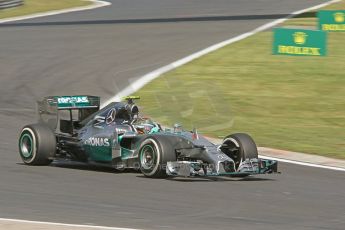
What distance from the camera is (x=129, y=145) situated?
46.0 feet

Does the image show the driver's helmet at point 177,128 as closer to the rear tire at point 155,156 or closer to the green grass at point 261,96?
the green grass at point 261,96

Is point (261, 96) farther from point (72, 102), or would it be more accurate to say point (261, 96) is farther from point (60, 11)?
point (60, 11)

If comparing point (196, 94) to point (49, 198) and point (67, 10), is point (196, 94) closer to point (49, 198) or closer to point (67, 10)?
point (49, 198)

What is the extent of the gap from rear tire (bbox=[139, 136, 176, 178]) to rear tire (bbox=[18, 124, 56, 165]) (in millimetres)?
1721

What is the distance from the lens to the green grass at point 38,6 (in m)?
45.9

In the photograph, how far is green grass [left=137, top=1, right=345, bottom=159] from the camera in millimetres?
14844

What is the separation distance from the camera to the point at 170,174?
13.1m

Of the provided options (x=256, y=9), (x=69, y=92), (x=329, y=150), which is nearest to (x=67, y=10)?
(x=256, y=9)

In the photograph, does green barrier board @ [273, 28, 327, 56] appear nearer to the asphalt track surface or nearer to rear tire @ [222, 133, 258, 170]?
the asphalt track surface

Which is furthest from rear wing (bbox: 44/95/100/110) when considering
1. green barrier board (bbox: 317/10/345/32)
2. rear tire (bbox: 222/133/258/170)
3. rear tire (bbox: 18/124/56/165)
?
green barrier board (bbox: 317/10/345/32)

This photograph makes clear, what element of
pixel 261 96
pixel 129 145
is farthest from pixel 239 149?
pixel 261 96

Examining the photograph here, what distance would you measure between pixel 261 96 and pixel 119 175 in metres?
10.5

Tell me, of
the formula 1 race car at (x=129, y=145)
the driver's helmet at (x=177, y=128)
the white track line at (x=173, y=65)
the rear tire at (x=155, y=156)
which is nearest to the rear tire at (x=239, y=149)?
the formula 1 race car at (x=129, y=145)

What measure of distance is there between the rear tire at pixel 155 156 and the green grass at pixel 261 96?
2.39 ft
